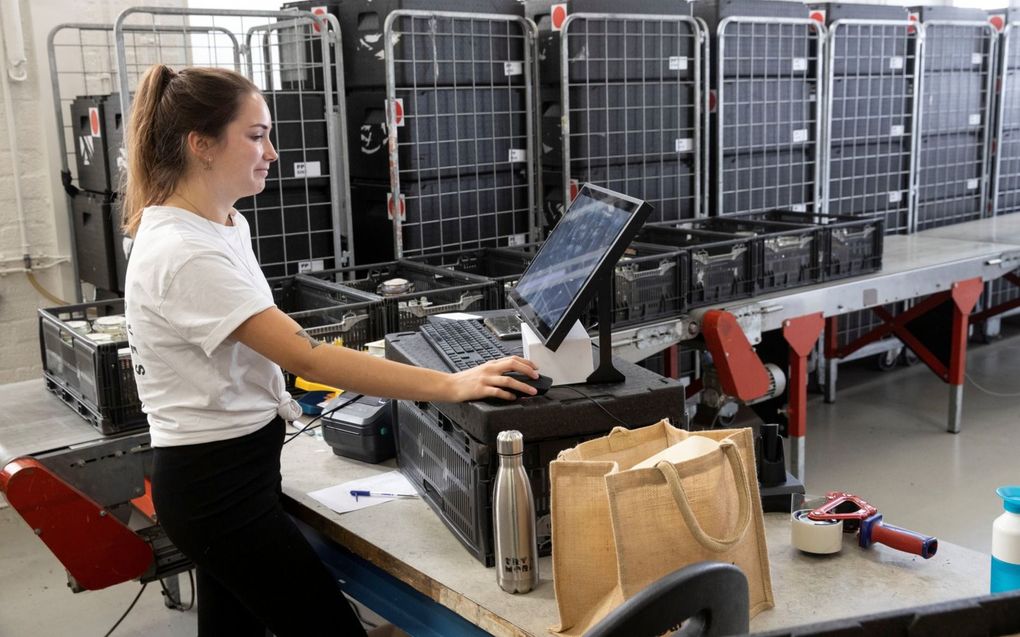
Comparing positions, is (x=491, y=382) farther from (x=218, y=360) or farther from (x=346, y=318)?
(x=346, y=318)

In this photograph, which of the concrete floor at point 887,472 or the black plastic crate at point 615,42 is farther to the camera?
the black plastic crate at point 615,42

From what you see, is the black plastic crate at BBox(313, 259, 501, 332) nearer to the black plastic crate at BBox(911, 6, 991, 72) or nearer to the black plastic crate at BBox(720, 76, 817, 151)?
the black plastic crate at BBox(720, 76, 817, 151)

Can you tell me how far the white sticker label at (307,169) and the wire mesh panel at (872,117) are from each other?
2656 millimetres

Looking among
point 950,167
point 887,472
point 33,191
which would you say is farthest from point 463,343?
point 950,167

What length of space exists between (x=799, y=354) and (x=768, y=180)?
3.99ft

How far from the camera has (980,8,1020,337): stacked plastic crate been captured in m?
5.93

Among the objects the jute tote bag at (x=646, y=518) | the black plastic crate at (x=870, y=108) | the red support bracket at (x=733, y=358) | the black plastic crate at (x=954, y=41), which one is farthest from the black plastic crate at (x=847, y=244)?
the jute tote bag at (x=646, y=518)

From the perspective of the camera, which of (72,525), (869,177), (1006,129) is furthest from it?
(1006,129)

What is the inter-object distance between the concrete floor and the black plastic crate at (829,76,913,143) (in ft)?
4.62

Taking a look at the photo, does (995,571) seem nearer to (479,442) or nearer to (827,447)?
(479,442)

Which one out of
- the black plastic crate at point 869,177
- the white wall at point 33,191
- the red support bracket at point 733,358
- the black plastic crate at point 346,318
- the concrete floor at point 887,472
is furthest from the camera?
the black plastic crate at point 869,177

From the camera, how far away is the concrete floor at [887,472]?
3215 mm

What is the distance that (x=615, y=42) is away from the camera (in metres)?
4.18

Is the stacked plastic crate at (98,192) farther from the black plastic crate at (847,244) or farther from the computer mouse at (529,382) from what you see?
the black plastic crate at (847,244)
